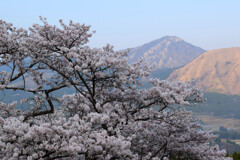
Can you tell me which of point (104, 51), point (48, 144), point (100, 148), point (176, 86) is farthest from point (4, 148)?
point (176, 86)

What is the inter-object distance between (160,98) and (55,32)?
20.0ft

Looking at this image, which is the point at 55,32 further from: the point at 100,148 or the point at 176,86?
the point at 100,148

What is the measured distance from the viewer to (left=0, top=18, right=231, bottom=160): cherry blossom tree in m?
8.09

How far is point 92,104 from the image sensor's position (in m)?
14.6

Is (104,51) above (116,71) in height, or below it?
above

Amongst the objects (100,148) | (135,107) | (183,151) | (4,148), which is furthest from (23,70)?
(183,151)

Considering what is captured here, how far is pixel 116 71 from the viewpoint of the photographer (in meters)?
12.4

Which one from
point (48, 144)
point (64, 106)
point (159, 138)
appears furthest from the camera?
point (64, 106)

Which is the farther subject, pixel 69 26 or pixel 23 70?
pixel 23 70

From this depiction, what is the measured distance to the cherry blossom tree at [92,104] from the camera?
8086mm

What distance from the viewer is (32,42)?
518 inches

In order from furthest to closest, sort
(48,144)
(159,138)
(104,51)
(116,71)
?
(159,138) < (104,51) < (116,71) < (48,144)

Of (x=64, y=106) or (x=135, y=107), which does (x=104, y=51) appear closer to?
(x=135, y=107)

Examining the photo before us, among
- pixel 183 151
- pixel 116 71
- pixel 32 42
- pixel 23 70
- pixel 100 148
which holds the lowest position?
pixel 183 151
